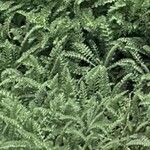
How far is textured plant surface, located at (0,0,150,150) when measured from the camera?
4.58 metres

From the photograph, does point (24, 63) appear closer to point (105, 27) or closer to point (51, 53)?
point (51, 53)

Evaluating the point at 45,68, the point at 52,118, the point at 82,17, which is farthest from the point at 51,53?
the point at 52,118

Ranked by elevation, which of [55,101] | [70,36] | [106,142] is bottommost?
[106,142]

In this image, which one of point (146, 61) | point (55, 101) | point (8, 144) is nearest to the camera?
point (8, 144)

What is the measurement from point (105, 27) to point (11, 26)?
51.8 inches

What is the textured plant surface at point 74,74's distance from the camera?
15.0 feet

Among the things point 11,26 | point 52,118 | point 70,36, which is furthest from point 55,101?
point 11,26

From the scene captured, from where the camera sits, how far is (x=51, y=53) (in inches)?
213

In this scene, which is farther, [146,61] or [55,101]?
[146,61]

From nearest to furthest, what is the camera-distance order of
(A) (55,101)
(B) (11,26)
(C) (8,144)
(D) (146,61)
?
1. (C) (8,144)
2. (A) (55,101)
3. (D) (146,61)
4. (B) (11,26)

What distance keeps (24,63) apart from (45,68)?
0.80 ft

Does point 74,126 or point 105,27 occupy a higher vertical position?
point 105,27

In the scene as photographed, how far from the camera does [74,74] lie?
539cm

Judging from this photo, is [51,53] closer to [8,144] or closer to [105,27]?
[105,27]
